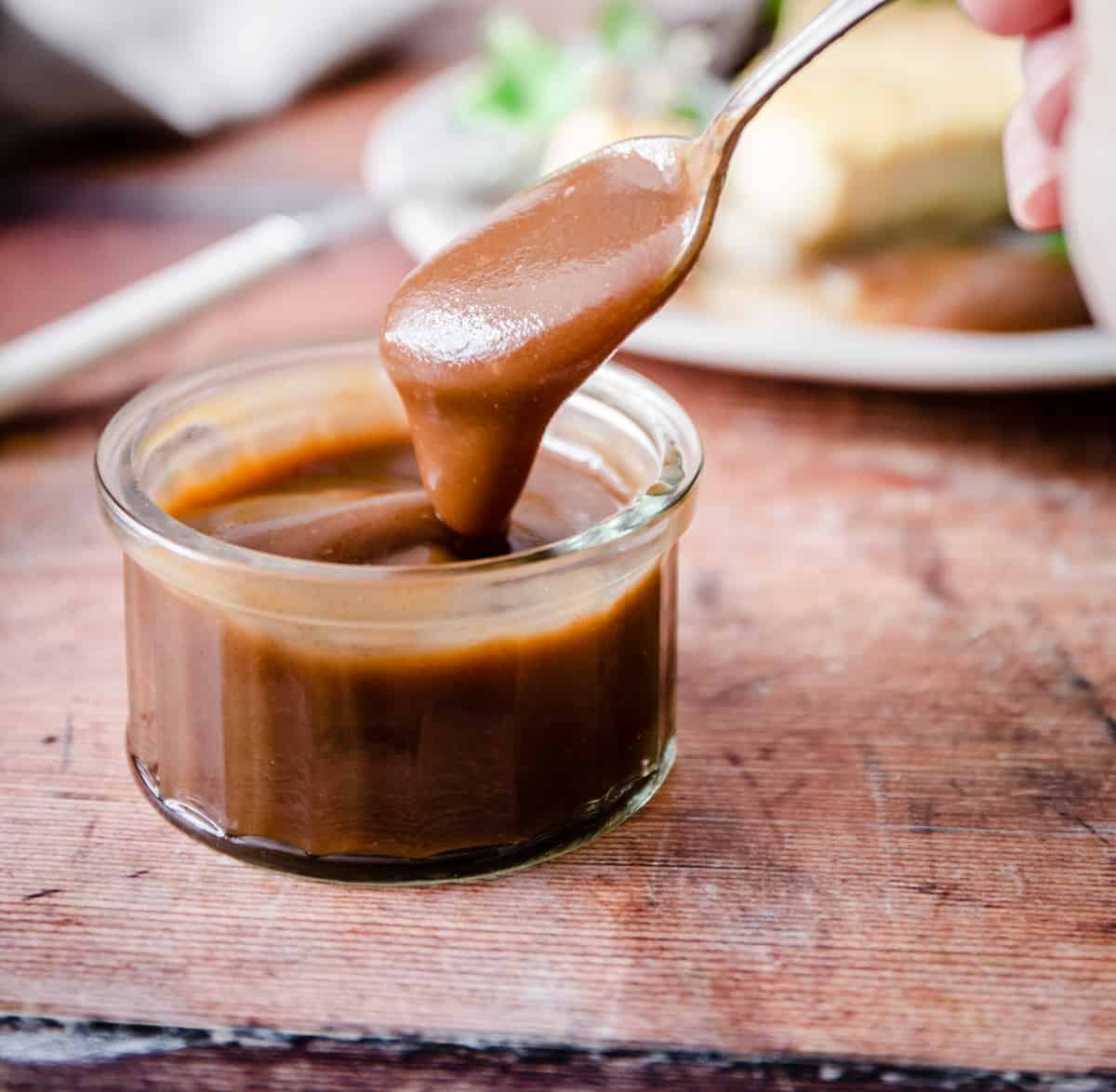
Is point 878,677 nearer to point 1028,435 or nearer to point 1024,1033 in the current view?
point 1024,1033

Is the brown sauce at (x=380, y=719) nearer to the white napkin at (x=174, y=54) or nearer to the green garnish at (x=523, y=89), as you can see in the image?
the green garnish at (x=523, y=89)

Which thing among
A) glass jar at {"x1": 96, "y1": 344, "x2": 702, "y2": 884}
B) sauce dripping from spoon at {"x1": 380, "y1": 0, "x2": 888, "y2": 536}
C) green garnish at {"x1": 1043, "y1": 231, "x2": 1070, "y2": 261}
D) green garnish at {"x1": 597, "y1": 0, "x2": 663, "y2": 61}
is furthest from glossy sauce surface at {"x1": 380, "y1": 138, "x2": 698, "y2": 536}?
green garnish at {"x1": 597, "y1": 0, "x2": 663, "y2": 61}

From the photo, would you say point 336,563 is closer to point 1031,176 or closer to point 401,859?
point 401,859

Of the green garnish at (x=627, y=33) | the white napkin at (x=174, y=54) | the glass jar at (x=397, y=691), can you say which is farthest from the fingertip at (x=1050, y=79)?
the white napkin at (x=174, y=54)

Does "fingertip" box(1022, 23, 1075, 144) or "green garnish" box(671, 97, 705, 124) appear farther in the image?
"green garnish" box(671, 97, 705, 124)

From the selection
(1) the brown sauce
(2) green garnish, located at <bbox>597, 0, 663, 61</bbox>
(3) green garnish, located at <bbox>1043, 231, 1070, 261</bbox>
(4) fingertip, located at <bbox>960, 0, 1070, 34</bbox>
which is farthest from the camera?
(2) green garnish, located at <bbox>597, 0, 663, 61</bbox>

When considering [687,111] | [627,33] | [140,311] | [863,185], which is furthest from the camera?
[627,33]

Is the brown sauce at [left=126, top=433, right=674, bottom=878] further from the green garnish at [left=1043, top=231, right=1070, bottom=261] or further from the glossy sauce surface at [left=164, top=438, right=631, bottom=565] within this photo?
the green garnish at [left=1043, top=231, right=1070, bottom=261]

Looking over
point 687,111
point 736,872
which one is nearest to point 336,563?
point 736,872
